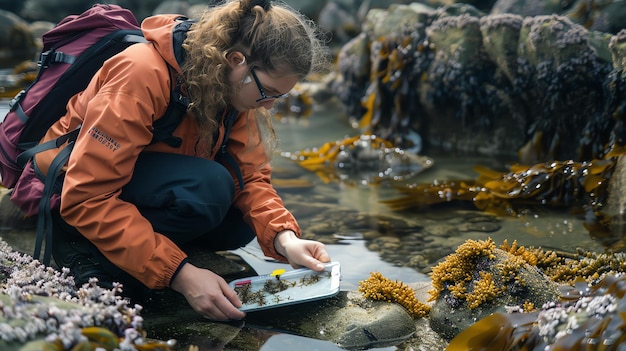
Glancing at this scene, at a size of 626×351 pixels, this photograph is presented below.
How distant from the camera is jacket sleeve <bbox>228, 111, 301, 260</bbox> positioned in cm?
347

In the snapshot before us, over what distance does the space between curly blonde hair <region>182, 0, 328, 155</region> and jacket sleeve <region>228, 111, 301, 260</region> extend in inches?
17.9

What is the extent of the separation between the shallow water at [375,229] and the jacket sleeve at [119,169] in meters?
0.36

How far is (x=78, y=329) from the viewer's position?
216cm

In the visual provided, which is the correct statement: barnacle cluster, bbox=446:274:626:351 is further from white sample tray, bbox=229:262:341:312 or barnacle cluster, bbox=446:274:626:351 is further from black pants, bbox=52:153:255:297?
black pants, bbox=52:153:255:297

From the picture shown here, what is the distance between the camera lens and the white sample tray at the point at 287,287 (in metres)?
3.16

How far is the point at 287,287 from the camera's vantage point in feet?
10.8

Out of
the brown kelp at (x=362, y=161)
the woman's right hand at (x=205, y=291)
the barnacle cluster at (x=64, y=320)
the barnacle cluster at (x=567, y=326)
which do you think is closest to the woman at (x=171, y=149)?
the woman's right hand at (x=205, y=291)

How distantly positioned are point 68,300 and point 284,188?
3.12 meters

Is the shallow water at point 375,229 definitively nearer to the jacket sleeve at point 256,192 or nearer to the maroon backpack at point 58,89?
the jacket sleeve at point 256,192

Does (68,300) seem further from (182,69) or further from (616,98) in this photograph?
(616,98)

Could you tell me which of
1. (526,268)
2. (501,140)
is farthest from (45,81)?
(501,140)

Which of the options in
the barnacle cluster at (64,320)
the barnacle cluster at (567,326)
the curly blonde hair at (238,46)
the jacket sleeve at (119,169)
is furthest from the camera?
the curly blonde hair at (238,46)

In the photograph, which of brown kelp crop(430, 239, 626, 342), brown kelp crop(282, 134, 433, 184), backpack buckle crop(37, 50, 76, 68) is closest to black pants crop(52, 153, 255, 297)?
backpack buckle crop(37, 50, 76, 68)

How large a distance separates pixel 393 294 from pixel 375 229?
1430mm
